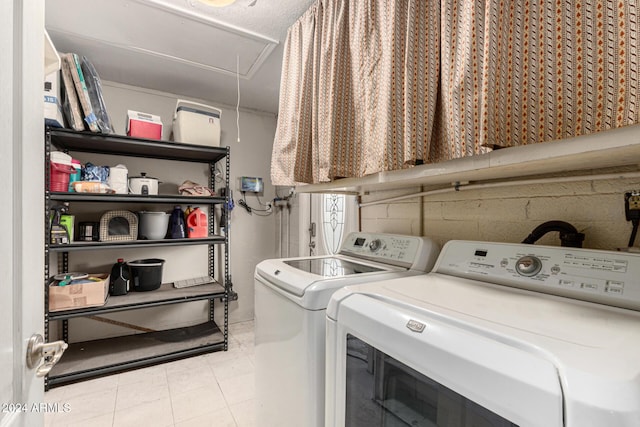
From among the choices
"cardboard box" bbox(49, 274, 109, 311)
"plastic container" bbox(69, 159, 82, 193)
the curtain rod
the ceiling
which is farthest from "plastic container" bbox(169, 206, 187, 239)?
the curtain rod

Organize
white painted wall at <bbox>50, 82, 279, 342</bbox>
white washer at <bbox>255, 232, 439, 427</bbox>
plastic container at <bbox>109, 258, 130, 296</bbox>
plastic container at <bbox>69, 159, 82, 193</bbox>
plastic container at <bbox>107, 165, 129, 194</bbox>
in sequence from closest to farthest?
1. white washer at <bbox>255, 232, 439, 427</bbox>
2. plastic container at <bbox>69, 159, 82, 193</bbox>
3. plastic container at <bbox>107, 165, 129, 194</bbox>
4. plastic container at <bbox>109, 258, 130, 296</bbox>
5. white painted wall at <bbox>50, 82, 279, 342</bbox>

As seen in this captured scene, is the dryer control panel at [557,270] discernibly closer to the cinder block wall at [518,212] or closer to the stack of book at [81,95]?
the cinder block wall at [518,212]

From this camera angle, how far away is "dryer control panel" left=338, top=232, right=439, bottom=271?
1.32 metres

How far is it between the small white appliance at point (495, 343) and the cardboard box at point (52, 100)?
2239 mm

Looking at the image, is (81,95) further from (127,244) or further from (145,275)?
(145,275)

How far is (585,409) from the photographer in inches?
16.0

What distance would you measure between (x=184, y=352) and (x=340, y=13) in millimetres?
2697

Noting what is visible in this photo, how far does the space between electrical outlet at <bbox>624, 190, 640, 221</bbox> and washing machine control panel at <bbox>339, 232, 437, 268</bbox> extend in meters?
0.65

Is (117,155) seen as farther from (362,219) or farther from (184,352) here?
(362,219)

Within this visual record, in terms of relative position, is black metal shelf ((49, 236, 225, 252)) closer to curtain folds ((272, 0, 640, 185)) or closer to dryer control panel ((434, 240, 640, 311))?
curtain folds ((272, 0, 640, 185))

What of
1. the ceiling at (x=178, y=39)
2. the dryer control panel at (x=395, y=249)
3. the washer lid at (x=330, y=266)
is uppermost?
the ceiling at (x=178, y=39)

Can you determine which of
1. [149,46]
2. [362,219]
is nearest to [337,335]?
[362,219]

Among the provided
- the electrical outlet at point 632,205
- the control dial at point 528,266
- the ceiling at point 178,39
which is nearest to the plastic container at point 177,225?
the ceiling at point 178,39

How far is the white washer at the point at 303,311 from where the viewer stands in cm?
104
